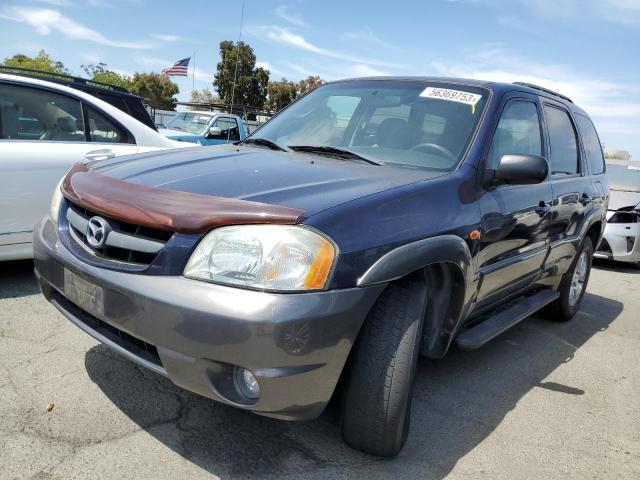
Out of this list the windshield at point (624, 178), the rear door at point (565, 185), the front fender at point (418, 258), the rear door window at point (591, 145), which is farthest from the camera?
the windshield at point (624, 178)

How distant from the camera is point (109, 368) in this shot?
9.57ft

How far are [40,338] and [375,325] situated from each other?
211cm

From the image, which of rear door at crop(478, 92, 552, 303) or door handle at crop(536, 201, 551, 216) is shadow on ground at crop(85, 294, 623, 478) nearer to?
Answer: rear door at crop(478, 92, 552, 303)

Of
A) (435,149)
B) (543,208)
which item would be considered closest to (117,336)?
(435,149)

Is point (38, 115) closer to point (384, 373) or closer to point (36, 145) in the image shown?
point (36, 145)

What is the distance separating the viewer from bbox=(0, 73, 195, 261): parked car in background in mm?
3844

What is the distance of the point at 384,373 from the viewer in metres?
2.17

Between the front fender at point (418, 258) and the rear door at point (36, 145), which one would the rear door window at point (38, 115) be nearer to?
the rear door at point (36, 145)

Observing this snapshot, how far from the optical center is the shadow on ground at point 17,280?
390 cm

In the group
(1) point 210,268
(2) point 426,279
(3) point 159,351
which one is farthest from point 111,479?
(2) point 426,279

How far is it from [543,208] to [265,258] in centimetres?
221

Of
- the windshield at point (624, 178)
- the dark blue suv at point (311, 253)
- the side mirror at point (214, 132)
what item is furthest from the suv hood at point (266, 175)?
the side mirror at point (214, 132)

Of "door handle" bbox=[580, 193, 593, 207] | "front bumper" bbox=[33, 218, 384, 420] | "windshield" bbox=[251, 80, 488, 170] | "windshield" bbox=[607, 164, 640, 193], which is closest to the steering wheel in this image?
"windshield" bbox=[251, 80, 488, 170]

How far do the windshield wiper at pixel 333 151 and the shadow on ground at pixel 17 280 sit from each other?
7.39 ft
